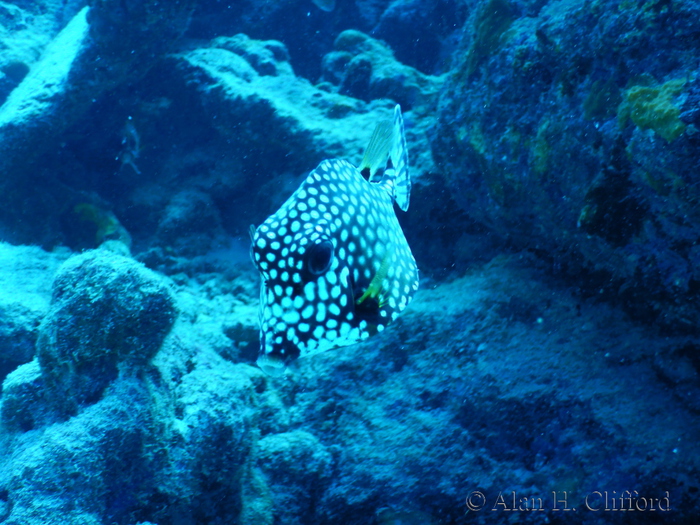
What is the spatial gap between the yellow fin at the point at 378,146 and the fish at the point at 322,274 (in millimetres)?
383

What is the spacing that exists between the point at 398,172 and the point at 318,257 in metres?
1.45

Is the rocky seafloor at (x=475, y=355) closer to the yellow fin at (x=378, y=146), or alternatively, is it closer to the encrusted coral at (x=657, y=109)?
the encrusted coral at (x=657, y=109)

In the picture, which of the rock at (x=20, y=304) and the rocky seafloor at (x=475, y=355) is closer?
the rocky seafloor at (x=475, y=355)

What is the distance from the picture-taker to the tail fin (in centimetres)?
304

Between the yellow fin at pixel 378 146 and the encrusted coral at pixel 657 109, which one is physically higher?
the encrusted coral at pixel 657 109

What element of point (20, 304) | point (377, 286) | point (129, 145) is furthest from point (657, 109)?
point (129, 145)

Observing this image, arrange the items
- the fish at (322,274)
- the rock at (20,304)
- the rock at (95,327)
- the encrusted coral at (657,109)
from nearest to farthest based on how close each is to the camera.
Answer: the fish at (322,274)
the encrusted coral at (657,109)
the rock at (95,327)
the rock at (20,304)

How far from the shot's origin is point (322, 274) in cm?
198

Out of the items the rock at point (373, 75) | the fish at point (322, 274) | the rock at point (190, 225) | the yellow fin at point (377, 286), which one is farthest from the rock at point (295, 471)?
the rock at point (373, 75)

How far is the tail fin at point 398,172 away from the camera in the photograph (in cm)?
304

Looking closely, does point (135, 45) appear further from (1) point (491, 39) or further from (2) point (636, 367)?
(2) point (636, 367)

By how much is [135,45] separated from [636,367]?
828 centimetres

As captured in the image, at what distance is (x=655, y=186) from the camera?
8.38 feet

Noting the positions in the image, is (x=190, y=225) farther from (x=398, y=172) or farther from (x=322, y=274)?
(x=322, y=274)
